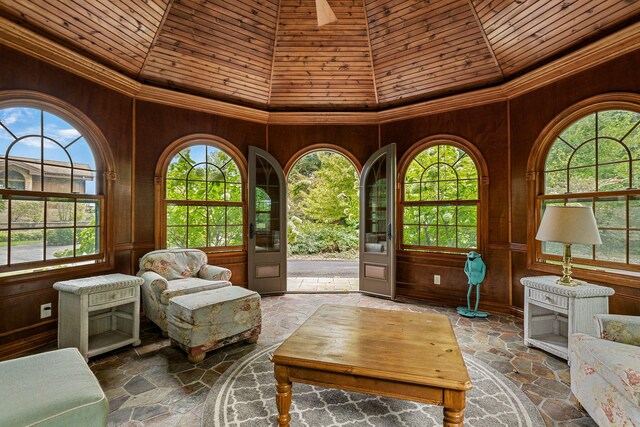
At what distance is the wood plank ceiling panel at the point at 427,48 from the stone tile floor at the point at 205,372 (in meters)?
3.17

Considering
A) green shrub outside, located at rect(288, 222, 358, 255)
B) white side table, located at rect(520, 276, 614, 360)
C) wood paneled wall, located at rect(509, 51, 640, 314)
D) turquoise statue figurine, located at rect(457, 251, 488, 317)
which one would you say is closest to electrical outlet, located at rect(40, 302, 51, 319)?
turquoise statue figurine, located at rect(457, 251, 488, 317)

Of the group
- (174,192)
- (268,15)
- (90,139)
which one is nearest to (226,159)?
(174,192)

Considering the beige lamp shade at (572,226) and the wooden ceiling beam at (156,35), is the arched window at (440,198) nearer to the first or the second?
the beige lamp shade at (572,226)

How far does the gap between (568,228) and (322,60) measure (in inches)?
139

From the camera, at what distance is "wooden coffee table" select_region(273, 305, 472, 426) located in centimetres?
154

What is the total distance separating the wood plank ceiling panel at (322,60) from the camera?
3.81 m

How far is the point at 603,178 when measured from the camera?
312 centimetres

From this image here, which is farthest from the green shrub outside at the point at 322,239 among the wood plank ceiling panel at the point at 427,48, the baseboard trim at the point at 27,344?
the baseboard trim at the point at 27,344

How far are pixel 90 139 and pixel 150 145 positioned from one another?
26.8 inches

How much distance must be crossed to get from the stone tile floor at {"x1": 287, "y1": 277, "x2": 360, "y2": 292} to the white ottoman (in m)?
3.64

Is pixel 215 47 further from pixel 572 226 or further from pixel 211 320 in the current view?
pixel 572 226

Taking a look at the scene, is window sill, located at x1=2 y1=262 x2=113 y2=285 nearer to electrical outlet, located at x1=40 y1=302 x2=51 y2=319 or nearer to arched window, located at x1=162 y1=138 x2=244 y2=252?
electrical outlet, located at x1=40 y1=302 x2=51 y2=319

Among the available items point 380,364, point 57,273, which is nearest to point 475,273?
point 380,364

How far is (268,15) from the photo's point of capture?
12.4 ft
